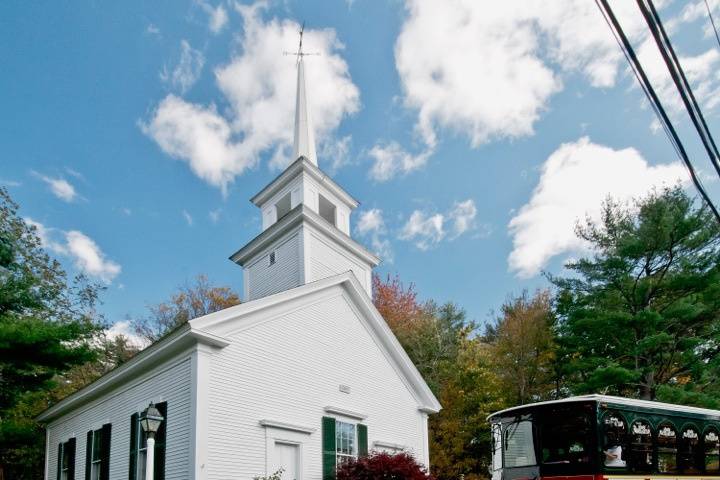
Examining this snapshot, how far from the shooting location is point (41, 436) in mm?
19750

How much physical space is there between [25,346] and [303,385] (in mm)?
7676

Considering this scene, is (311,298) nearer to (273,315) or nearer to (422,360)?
(273,315)

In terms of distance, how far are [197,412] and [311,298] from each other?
5.03 meters

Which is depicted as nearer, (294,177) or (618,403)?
(618,403)

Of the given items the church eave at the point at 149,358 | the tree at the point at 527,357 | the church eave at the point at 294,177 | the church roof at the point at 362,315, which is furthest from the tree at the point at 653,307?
the church eave at the point at 149,358

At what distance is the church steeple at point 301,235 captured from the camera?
19.0 meters

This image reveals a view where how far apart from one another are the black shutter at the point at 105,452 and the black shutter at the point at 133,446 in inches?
57.3

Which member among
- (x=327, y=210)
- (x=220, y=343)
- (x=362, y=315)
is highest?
(x=327, y=210)

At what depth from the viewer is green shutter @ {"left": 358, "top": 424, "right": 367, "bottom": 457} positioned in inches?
634

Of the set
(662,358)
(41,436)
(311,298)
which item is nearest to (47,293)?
(41,436)

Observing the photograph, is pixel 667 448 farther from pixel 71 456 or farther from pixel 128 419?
pixel 71 456

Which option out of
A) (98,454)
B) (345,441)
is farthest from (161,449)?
(345,441)

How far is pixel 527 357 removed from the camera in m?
29.9

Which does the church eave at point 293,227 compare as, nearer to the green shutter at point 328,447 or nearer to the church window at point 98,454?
the green shutter at point 328,447
